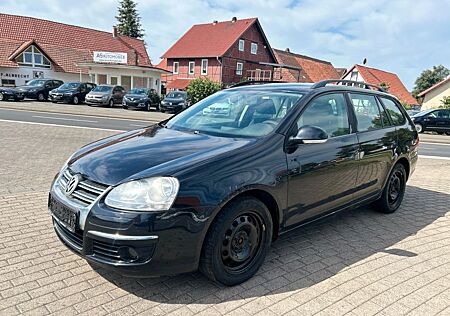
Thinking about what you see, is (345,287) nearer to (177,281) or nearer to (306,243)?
(306,243)

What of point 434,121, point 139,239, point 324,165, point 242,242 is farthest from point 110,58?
point 139,239

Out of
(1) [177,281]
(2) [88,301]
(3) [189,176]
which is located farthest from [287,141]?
(2) [88,301]

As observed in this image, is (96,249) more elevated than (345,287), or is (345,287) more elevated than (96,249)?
(96,249)

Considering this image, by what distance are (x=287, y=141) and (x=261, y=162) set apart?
42 centimetres

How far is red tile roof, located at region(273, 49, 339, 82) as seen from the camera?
51.1 meters

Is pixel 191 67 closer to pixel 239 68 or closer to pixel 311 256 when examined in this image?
pixel 239 68

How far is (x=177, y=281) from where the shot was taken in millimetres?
3154

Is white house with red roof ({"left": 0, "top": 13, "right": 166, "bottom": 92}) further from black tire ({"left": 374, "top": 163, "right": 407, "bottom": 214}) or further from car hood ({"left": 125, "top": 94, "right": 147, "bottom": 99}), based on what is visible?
black tire ({"left": 374, "top": 163, "right": 407, "bottom": 214})

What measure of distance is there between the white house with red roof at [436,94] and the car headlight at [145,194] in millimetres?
47378

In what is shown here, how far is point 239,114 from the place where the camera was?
3928mm

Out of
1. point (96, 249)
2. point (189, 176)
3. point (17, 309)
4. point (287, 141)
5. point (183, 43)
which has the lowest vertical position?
point (17, 309)

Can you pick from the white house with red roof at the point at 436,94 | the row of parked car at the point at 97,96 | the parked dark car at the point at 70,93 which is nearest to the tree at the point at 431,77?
the white house with red roof at the point at 436,94

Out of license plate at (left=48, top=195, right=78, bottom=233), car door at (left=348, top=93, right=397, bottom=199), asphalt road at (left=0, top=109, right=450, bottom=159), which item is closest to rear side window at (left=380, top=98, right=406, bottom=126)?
car door at (left=348, top=93, right=397, bottom=199)

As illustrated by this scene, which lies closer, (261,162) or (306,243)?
(261,162)
